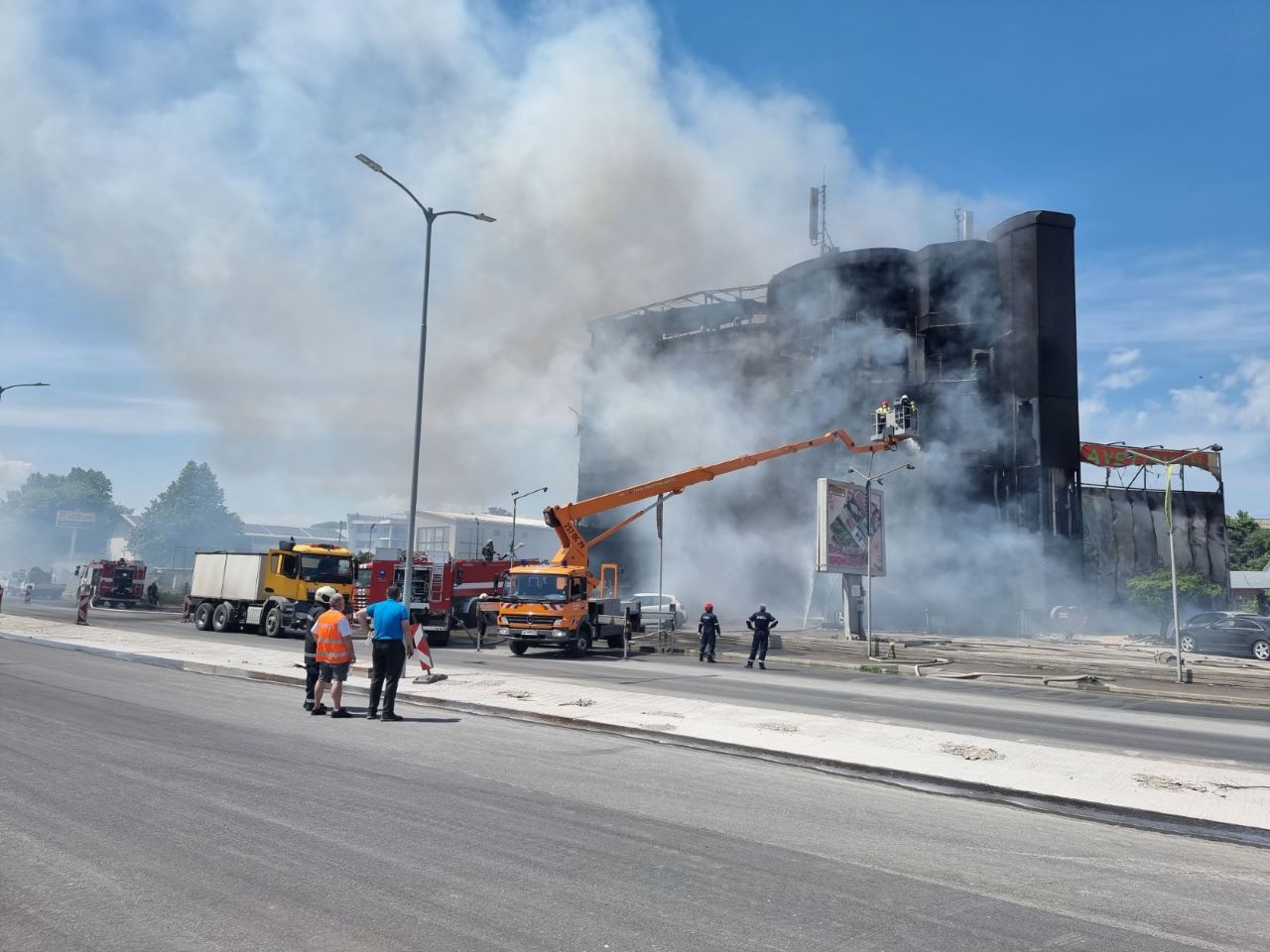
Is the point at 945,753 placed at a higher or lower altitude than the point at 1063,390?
lower

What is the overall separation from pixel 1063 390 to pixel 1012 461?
4.18 metres

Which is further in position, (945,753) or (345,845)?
(945,753)

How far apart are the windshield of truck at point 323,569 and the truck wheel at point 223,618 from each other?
3.00m

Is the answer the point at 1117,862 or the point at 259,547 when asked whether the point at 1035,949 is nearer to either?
the point at 1117,862

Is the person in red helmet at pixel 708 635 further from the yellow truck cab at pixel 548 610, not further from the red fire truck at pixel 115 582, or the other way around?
the red fire truck at pixel 115 582

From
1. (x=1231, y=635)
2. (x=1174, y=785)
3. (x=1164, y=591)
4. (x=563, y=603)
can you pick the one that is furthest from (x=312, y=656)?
(x=1164, y=591)

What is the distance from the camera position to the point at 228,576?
28.8 m

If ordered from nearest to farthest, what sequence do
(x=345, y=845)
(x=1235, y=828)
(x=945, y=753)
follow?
1. (x=345, y=845)
2. (x=1235, y=828)
3. (x=945, y=753)

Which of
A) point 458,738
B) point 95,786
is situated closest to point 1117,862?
point 458,738

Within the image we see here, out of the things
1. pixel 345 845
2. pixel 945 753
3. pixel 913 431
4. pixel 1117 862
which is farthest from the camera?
pixel 913 431

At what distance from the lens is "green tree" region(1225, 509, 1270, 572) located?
75500 millimetres

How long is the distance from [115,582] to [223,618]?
20.6m

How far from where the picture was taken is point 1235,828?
6590 mm

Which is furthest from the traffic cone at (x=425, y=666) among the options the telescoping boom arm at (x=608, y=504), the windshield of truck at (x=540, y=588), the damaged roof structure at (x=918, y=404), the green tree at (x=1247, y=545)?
the green tree at (x=1247, y=545)
